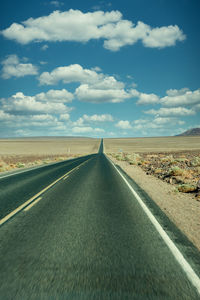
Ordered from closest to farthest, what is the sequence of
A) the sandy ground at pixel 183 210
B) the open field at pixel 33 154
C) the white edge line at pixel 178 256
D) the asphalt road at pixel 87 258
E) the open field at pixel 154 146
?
the asphalt road at pixel 87 258 < the white edge line at pixel 178 256 < the sandy ground at pixel 183 210 < the open field at pixel 33 154 < the open field at pixel 154 146

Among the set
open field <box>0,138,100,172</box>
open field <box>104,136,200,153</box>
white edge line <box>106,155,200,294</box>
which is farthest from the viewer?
open field <box>104,136,200,153</box>

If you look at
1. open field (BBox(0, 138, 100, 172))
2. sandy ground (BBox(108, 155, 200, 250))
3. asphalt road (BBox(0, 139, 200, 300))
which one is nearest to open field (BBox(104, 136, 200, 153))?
open field (BBox(0, 138, 100, 172))

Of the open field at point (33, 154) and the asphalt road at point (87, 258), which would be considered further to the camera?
the open field at point (33, 154)

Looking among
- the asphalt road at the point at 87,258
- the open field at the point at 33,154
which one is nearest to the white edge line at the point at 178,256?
the asphalt road at the point at 87,258

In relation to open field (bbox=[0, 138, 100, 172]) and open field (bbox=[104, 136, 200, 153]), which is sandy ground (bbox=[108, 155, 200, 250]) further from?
open field (bbox=[104, 136, 200, 153])

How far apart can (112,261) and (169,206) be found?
4.87 meters

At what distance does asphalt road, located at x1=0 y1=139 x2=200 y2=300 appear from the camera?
305cm

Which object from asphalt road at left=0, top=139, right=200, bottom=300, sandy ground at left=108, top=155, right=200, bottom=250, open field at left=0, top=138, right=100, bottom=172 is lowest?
open field at left=0, top=138, right=100, bottom=172

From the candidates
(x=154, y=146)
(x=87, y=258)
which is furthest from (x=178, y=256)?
(x=154, y=146)

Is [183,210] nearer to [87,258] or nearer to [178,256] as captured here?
[178,256]

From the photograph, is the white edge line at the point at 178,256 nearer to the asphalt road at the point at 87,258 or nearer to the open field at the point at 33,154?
the asphalt road at the point at 87,258

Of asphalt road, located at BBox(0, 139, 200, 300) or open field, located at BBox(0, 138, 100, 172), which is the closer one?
asphalt road, located at BBox(0, 139, 200, 300)

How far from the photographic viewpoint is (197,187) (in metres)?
11.1

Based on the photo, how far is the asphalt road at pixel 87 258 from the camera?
305cm
